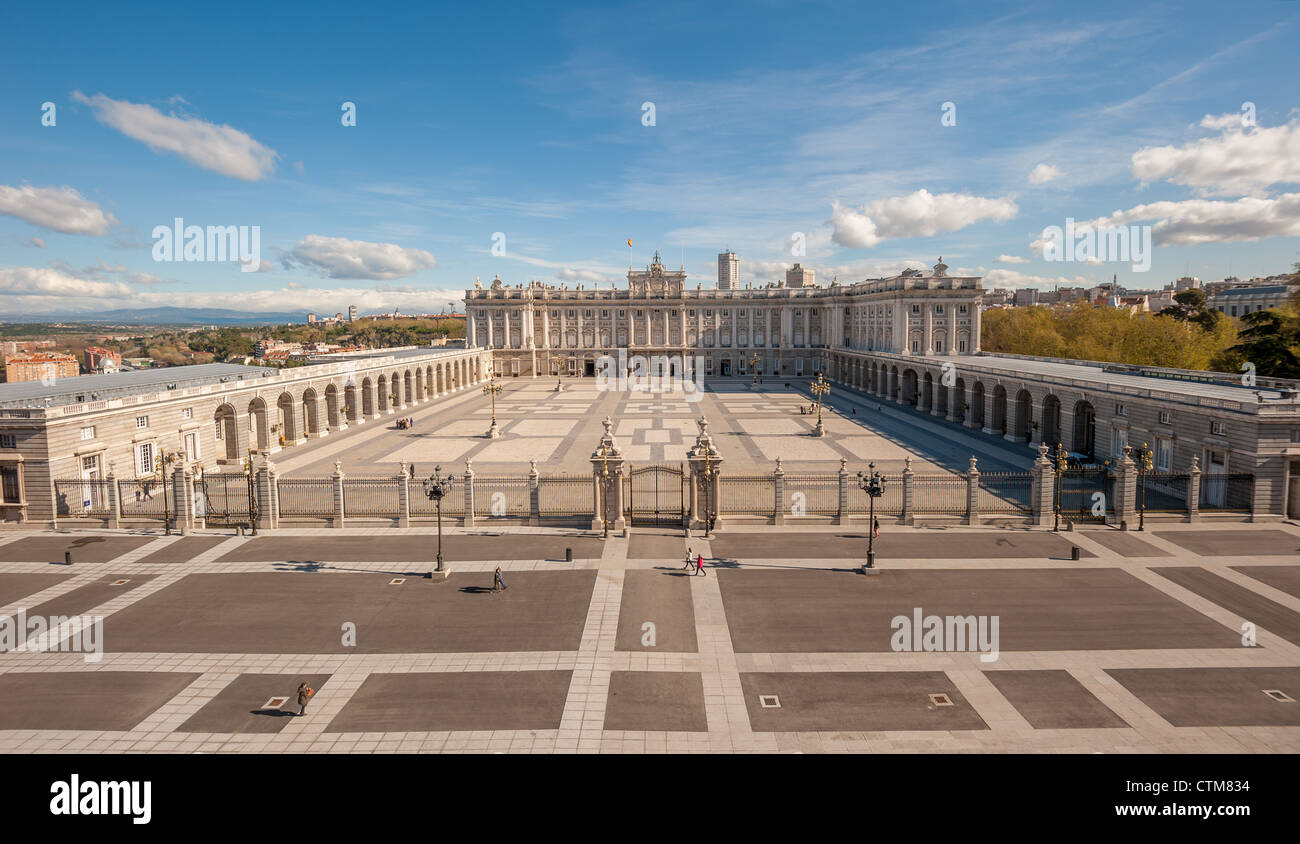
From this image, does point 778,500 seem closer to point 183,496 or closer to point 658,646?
point 658,646

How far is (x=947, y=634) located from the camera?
19.3m

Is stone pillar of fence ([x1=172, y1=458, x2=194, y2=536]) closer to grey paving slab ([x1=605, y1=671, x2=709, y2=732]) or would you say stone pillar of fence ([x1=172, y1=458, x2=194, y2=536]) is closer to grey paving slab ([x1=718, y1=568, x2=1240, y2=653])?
grey paving slab ([x1=605, y1=671, x2=709, y2=732])

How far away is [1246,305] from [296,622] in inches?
6442

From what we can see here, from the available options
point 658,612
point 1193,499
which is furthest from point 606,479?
point 1193,499

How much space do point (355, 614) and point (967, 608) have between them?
17.9 meters

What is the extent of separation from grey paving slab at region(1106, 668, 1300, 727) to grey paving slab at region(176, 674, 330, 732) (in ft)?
62.3

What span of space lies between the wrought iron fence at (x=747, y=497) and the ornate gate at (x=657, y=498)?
202cm

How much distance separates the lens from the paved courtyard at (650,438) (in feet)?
144

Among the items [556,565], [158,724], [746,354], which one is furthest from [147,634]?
[746,354]

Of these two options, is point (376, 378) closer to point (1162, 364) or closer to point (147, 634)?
point (147, 634)
